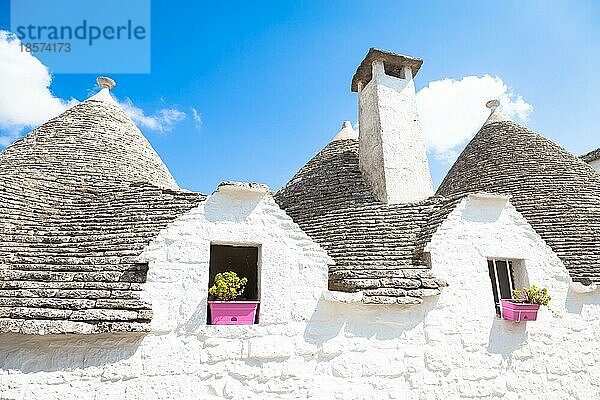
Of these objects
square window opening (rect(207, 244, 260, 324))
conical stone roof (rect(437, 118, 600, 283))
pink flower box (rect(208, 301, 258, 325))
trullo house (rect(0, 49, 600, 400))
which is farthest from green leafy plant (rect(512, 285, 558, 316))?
square window opening (rect(207, 244, 260, 324))

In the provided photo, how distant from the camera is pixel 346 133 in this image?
10.7 metres

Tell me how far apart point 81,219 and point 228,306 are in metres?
3.33

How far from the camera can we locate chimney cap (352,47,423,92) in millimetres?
9156

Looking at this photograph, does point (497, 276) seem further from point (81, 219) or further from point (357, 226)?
point (81, 219)

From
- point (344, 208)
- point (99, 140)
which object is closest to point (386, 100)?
point (344, 208)

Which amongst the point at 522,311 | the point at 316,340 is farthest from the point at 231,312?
the point at 522,311

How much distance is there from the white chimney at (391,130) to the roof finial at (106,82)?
650cm

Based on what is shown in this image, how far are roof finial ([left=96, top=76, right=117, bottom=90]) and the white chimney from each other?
6504 millimetres

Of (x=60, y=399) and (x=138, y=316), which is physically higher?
(x=138, y=316)

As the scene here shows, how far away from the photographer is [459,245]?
5656mm

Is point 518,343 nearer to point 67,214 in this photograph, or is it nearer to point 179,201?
point 179,201

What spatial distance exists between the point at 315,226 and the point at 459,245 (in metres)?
2.71

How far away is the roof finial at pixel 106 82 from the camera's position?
10125 millimetres

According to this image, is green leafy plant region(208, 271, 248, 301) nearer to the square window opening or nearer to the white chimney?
the square window opening
